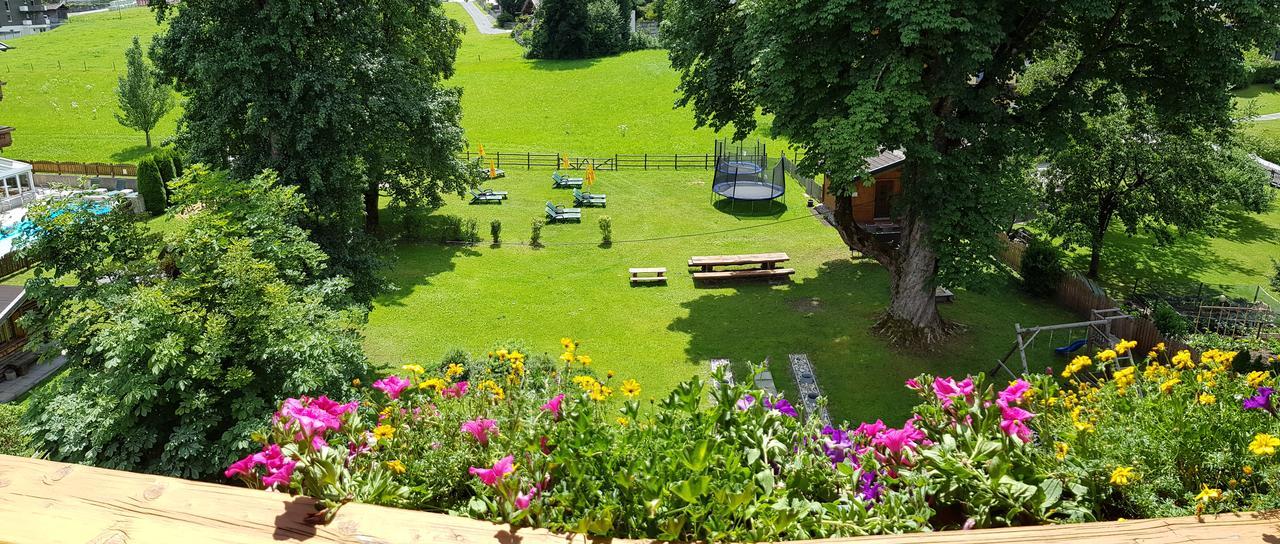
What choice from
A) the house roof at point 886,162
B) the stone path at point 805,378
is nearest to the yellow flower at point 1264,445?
the stone path at point 805,378

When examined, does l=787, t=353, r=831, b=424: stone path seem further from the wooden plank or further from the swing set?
the wooden plank

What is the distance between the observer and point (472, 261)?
26.1 meters

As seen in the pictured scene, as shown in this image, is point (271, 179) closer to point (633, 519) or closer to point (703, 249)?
point (633, 519)

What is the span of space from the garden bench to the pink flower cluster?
30.7 meters

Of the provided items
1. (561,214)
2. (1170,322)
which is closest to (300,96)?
(561,214)

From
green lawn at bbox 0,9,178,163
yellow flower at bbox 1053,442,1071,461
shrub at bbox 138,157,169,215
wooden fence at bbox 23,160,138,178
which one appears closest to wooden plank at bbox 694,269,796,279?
yellow flower at bbox 1053,442,1071,461

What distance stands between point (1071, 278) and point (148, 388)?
21.7 meters

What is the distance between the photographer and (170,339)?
850 cm

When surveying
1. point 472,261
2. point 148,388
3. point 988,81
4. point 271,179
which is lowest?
point 472,261

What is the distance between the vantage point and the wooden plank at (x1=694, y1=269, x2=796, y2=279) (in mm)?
23891

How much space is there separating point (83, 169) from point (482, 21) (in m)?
59.1

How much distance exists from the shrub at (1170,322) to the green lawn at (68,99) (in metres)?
49.5

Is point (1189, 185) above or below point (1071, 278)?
above

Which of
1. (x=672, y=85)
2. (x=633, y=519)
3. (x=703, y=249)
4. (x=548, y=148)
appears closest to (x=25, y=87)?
(x=548, y=148)
